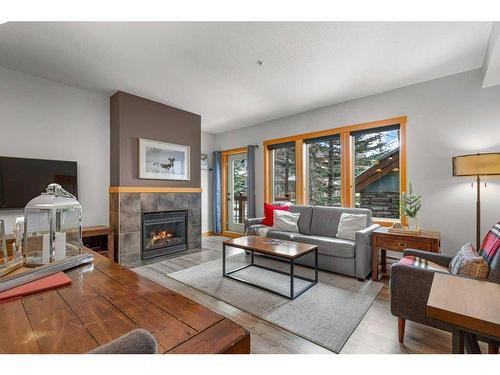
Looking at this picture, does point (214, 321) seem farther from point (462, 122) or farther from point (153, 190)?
point (462, 122)

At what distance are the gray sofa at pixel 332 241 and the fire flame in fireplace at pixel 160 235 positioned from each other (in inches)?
54.8

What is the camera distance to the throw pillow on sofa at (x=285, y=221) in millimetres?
3811

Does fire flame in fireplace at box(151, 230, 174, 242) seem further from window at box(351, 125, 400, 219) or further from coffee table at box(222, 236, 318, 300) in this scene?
window at box(351, 125, 400, 219)

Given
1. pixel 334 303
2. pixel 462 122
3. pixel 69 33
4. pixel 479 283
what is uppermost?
pixel 69 33

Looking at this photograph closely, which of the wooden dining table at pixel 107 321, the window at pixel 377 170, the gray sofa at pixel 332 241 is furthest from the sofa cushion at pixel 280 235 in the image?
the wooden dining table at pixel 107 321

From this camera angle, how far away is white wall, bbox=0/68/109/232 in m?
2.87

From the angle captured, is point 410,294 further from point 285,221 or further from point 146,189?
point 146,189

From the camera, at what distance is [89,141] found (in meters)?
3.49

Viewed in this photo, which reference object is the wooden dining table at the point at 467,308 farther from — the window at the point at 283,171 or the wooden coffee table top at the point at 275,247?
the window at the point at 283,171

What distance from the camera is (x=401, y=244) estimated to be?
270 cm

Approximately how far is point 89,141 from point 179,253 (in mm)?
2251

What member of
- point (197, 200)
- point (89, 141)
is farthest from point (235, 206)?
point (89, 141)

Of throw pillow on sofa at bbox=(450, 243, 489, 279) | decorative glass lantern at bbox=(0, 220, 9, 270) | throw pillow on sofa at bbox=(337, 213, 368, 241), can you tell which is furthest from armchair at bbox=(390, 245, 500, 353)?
decorative glass lantern at bbox=(0, 220, 9, 270)
